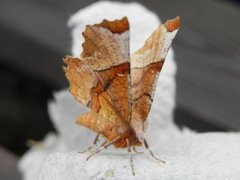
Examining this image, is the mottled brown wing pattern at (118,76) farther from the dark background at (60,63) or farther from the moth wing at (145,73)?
the dark background at (60,63)

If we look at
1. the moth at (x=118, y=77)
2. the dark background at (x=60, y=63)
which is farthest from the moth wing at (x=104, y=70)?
the dark background at (x=60, y=63)

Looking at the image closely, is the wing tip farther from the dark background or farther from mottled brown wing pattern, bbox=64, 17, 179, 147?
the dark background

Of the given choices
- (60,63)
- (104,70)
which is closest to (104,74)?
(104,70)

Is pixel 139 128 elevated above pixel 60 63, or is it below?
above

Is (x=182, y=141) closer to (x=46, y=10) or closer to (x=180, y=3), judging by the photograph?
(x=180, y=3)

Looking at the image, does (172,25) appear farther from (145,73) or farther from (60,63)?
(60,63)

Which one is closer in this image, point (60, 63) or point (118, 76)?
point (118, 76)

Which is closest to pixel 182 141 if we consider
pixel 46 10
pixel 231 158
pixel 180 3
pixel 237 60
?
pixel 231 158
